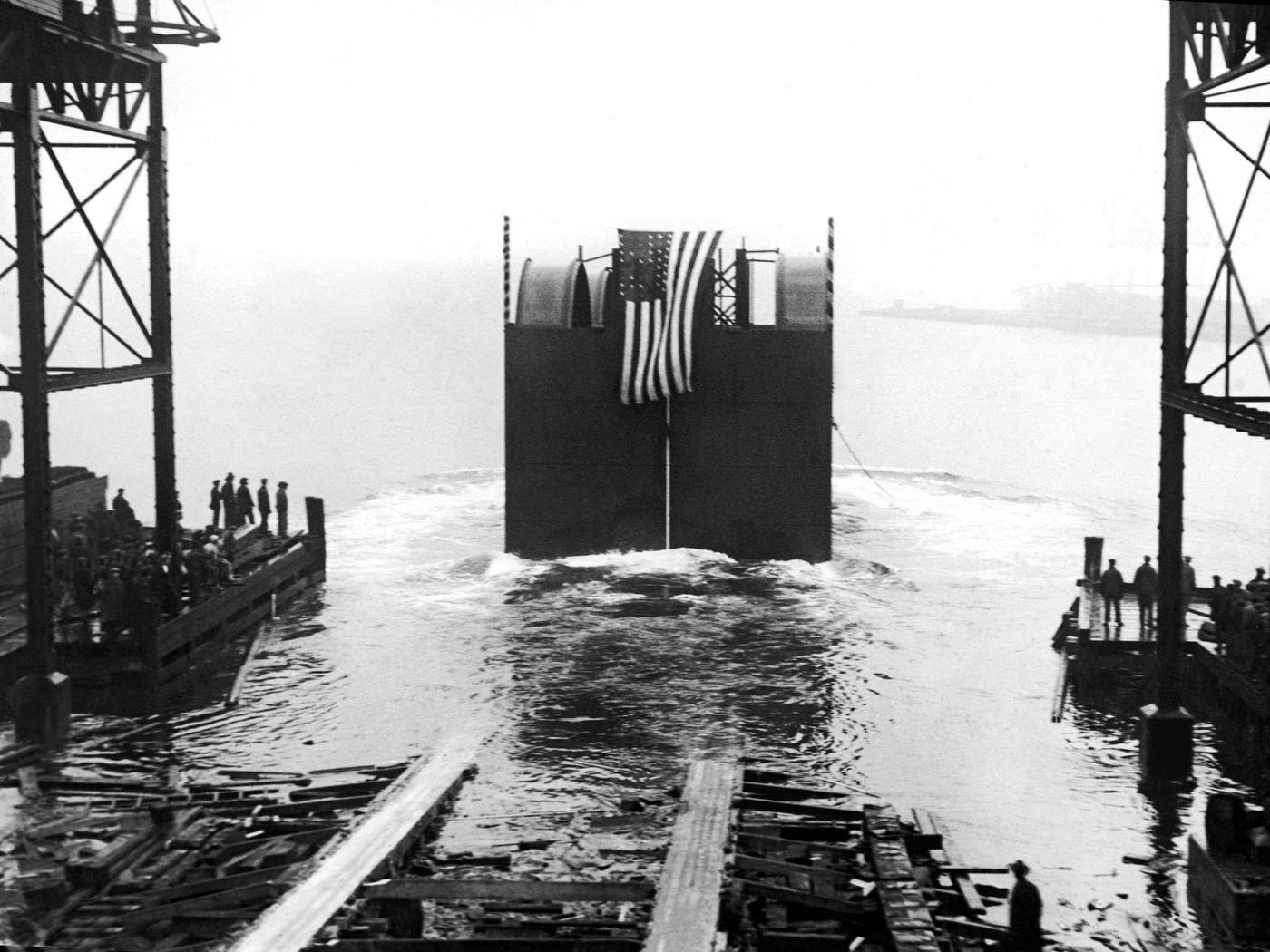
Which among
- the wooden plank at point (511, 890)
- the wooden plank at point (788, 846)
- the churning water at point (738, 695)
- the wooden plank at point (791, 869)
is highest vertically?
the wooden plank at point (511, 890)

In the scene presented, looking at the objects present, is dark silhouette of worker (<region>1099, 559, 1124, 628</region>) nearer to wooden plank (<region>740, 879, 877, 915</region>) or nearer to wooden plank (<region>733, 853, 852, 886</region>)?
wooden plank (<region>733, 853, 852, 886</region>)

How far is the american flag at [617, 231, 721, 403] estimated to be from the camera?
32.6 metres

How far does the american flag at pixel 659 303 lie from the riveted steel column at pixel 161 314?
1037cm

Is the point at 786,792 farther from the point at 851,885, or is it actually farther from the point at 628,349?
the point at 628,349

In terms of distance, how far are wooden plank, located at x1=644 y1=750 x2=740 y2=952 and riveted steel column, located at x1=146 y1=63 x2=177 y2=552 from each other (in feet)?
40.1

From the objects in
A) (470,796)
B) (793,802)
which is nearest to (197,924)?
(470,796)

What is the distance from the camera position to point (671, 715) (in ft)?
71.2

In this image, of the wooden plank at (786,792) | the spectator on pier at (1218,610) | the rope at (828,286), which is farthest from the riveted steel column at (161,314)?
the spectator on pier at (1218,610)

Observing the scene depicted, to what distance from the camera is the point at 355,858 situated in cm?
1368

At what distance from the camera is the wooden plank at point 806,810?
16.1 meters

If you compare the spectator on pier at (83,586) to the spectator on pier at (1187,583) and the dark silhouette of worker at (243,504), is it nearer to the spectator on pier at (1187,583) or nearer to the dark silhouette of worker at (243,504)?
the dark silhouette of worker at (243,504)

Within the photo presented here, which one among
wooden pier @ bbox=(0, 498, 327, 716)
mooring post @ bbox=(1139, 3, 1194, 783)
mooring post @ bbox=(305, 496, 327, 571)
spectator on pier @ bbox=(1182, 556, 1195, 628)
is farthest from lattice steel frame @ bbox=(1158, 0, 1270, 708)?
mooring post @ bbox=(305, 496, 327, 571)

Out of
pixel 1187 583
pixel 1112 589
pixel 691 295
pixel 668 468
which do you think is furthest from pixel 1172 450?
pixel 668 468

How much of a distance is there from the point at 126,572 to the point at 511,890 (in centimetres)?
1266
